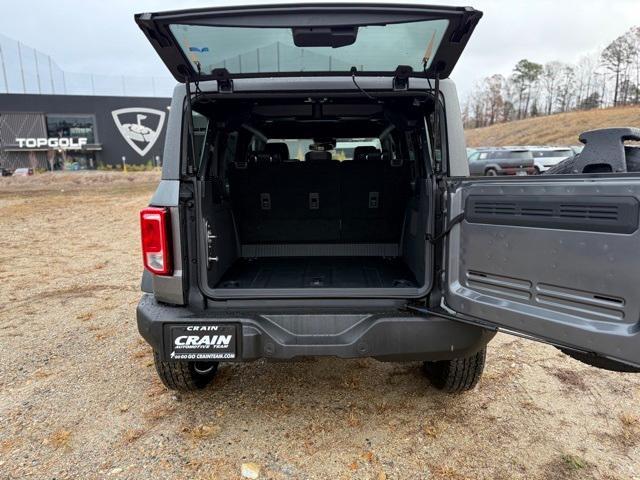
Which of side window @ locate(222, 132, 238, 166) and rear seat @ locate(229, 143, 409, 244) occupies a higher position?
side window @ locate(222, 132, 238, 166)

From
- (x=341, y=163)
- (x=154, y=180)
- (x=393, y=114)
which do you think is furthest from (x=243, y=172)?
(x=154, y=180)

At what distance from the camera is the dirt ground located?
2.29 metres

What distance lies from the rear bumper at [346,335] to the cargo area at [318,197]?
628mm

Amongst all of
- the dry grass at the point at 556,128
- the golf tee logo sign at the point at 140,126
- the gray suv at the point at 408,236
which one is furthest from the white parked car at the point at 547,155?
the golf tee logo sign at the point at 140,126

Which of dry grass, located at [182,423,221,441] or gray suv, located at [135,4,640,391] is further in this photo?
dry grass, located at [182,423,221,441]

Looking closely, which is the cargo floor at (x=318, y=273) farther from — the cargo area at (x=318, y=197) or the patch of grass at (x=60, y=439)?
the patch of grass at (x=60, y=439)

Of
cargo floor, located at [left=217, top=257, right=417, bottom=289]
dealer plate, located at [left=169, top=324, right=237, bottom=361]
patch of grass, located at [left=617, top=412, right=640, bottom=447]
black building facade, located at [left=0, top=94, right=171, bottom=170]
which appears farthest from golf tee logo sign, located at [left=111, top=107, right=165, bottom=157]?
patch of grass, located at [left=617, top=412, right=640, bottom=447]

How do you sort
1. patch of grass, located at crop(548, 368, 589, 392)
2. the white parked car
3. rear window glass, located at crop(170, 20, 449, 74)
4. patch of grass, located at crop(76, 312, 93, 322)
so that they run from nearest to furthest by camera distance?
1. rear window glass, located at crop(170, 20, 449, 74)
2. patch of grass, located at crop(548, 368, 589, 392)
3. patch of grass, located at crop(76, 312, 93, 322)
4. the white parked car

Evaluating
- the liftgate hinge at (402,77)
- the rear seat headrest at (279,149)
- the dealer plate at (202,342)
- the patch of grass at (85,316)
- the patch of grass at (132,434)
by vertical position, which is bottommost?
the patch of grass at (132,434)

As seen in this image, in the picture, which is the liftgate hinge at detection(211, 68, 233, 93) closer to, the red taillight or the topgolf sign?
the red taillight

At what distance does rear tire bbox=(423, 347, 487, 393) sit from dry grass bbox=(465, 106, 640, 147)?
39.6m

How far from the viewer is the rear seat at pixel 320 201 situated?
375cm

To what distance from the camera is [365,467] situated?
2281 mm

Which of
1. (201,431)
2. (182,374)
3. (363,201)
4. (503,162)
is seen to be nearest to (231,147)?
(363,201)
